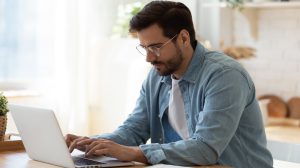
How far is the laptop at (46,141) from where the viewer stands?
1727 mm

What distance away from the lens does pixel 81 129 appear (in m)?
3.74

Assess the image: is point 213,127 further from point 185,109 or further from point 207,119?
point 185,109

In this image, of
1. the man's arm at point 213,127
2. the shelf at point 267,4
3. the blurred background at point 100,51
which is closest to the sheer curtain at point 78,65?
the blurred background at point 100,51

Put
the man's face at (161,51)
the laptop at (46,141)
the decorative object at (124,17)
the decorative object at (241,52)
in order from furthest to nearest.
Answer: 1. the decorative object at (241,52)
2. the decorative object at (124,17)
3. the man's face at (161,51)
4. the laptop at (46,141)

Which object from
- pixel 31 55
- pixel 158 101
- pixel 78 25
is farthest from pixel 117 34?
pixel 158 101

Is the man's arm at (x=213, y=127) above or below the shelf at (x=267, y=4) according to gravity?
below

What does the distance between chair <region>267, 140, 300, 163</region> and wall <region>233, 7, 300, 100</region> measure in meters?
1.70

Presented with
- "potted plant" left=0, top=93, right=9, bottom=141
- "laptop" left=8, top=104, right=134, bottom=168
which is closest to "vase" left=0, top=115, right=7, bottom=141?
"potted plant" left=0, top=93, right=9, bottom=141

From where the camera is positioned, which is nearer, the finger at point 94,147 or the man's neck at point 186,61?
the finger at point 94,147

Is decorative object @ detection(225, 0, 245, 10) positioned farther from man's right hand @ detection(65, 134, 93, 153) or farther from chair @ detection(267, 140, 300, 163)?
man's right hand @ detection(65, 134, 93, 153)

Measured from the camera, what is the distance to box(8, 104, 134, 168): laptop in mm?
1727

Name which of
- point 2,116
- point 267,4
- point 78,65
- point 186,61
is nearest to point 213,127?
point 186,61

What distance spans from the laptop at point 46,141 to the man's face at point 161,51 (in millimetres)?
384

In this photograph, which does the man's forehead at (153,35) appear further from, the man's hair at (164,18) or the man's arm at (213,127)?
the man's arm at (213,127)
